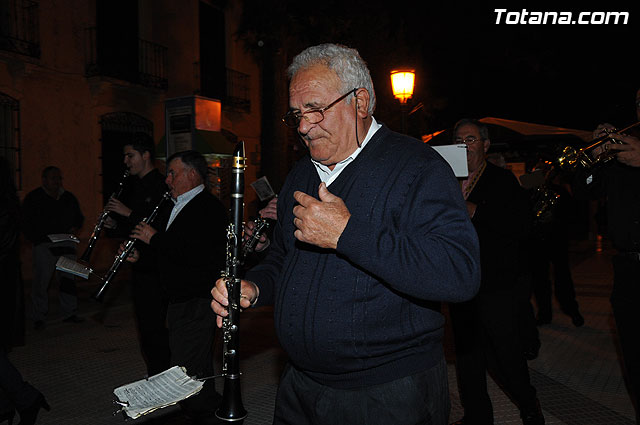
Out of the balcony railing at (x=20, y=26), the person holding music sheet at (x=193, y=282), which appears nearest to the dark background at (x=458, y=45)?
the person holding music sheet at (x=193, y=282)

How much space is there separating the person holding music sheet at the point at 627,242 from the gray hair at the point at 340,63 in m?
2.04

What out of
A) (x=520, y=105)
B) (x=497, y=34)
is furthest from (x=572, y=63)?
(x=520, y=105)

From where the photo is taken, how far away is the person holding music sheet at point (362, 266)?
1.88 metres

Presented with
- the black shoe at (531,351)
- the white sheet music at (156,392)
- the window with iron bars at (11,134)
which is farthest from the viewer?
the window with iron bars at (11,134)

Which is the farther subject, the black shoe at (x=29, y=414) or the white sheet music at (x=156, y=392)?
the black shoe at (x=29, y=414)

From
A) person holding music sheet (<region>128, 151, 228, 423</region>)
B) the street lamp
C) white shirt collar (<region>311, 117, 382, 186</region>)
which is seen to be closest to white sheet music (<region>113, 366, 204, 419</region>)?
white shirt collar (<region>311, 117, 382, 186</region>)

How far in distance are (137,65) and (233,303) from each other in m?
15.4

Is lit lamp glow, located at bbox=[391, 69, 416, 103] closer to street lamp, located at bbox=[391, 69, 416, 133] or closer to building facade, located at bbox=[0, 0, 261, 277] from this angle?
street lamp, located at bbox=[391, 69, 416, 133]

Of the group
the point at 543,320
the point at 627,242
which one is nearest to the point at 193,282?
the point at 627,242

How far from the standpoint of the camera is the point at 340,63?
2.30 metres

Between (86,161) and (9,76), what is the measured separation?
2634mm

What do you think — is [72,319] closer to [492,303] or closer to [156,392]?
[492,303]

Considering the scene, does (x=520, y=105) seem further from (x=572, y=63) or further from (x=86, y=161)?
(x=86, y=161)

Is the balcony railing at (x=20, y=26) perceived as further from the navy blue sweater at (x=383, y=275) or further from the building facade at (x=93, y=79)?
the navy blue sweater at (x=383, y=275)
